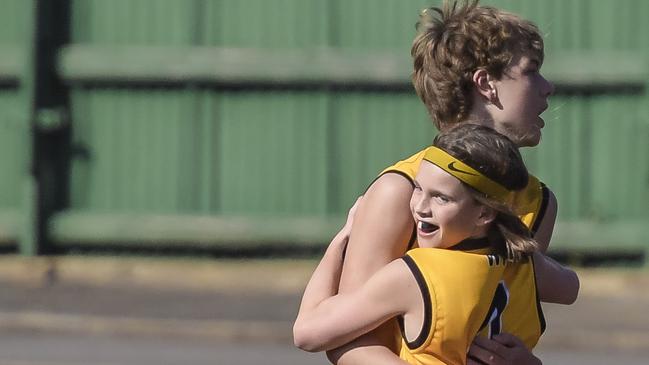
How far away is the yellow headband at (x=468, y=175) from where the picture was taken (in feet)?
11.1

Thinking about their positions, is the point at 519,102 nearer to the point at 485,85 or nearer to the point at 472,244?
the point at 485,85

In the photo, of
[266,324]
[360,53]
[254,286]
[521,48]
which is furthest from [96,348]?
[521,48]

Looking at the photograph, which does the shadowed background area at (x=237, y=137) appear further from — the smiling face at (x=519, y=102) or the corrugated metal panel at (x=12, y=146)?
the smiling face at (x=519, y=102)

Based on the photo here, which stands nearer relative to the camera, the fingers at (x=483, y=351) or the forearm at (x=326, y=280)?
the fingers at (x=483, y=351)

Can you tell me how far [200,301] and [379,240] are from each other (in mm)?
9593

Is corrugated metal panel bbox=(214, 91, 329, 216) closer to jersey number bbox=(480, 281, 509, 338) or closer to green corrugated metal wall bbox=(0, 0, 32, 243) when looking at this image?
green corrugated metal wall bbox=(0, 0, 32, 243)

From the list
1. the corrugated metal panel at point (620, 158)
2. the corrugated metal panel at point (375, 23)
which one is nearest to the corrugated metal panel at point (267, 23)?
the corrugated metal panel at point (375, 23)

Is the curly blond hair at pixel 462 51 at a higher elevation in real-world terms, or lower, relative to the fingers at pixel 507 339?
higher

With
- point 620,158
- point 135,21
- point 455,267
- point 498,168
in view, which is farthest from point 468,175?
point 135,21

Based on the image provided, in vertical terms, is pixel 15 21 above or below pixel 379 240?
below

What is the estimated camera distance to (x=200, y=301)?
42.6ft

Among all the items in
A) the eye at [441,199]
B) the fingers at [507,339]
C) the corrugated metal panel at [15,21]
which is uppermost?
the eye at [441,199]

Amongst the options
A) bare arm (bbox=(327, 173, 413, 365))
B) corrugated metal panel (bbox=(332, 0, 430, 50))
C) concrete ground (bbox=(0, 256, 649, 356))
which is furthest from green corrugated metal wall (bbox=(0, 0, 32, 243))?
bare arm (bbox=(327, 173, 413, 365))

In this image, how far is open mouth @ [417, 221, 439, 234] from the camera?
135 inches
